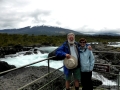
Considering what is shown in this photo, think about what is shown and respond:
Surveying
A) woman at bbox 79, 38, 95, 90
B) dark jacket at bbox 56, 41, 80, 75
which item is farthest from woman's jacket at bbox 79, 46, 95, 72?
dark jacket at bbox 56, 41, 80, 75

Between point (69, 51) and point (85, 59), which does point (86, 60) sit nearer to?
point (85, 59)

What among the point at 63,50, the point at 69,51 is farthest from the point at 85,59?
the point at 63,50

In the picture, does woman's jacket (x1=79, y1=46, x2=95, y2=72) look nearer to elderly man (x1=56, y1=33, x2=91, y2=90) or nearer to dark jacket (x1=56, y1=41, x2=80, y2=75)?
elderly man (x1=56, y1=33, x2=91, y2=90)

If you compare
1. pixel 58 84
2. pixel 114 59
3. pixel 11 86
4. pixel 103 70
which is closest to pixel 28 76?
pixel 11 86

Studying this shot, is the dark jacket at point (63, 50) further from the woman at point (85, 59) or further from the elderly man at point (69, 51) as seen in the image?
the woman at point (85, 59)

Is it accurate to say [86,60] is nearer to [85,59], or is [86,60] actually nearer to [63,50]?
[85,59]

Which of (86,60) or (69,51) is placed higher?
(69,51)

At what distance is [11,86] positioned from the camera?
8258 millimetres

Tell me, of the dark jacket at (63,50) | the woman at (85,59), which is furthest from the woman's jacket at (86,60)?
the dark jacket at (63,50)

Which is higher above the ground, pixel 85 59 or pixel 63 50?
pixel 63 50

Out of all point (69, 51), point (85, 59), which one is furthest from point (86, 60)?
point (69, 51)

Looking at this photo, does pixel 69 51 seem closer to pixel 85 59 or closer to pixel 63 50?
pixel 63 50

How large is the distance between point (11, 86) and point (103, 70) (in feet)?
15.5

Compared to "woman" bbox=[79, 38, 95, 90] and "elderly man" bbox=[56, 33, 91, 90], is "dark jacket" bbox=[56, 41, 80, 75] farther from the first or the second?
"woman" bbox=[79, 38, 95, 90]
